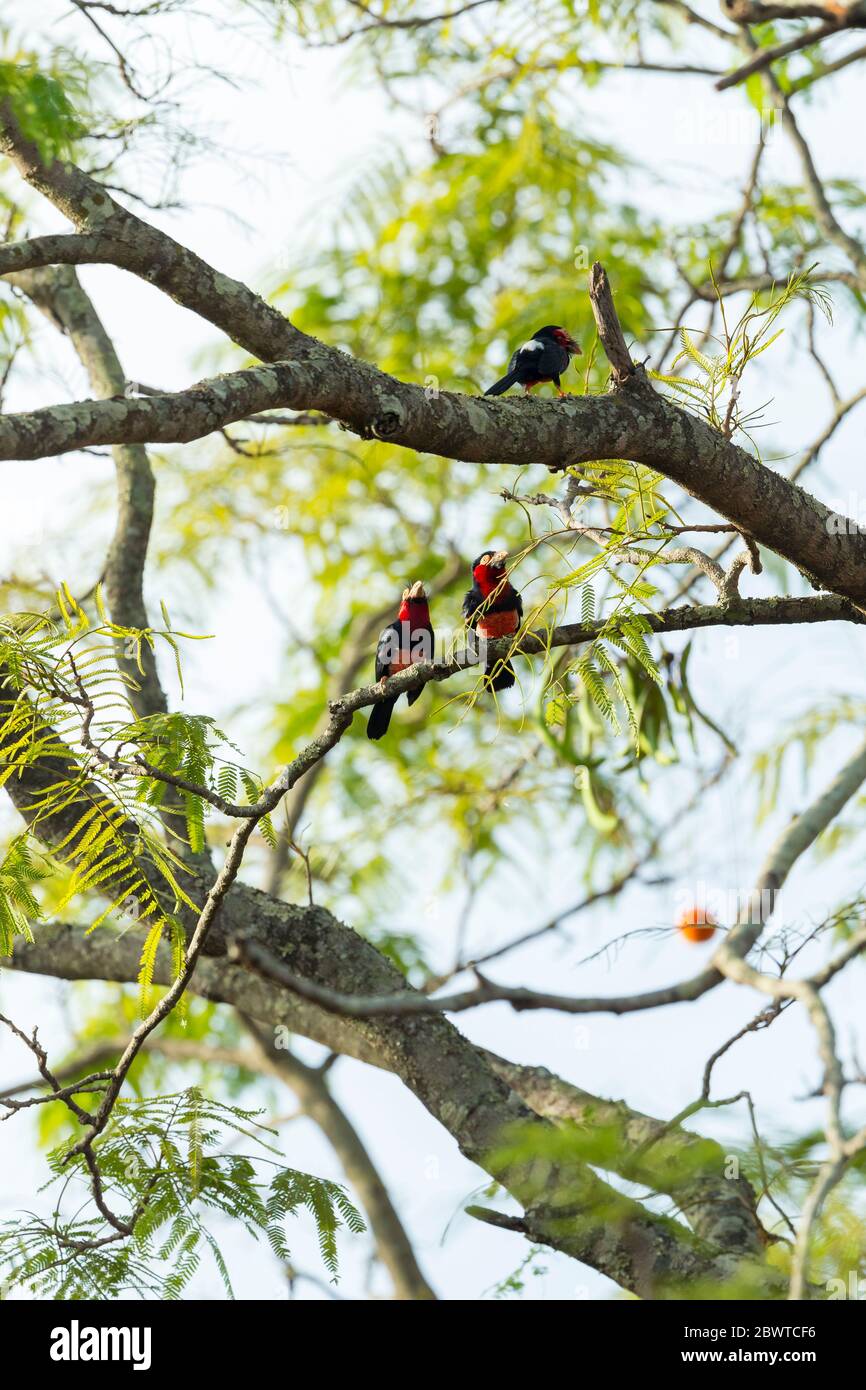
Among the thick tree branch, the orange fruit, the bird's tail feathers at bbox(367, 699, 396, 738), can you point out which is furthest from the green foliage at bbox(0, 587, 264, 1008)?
the orange fruit

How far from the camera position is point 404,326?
809 centimetres

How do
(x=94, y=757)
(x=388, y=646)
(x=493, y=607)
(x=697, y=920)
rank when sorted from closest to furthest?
(x=94, y=757)
(x=493, y=607)
(x=388, y=646)
(x=697, y=920)

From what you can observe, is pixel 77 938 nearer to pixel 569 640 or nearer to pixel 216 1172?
pixel 216 1172

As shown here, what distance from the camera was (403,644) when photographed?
4.66 meters

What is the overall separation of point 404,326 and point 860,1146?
22.2 ft

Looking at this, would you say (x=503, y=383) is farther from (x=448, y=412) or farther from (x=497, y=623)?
(x=448, y=412)

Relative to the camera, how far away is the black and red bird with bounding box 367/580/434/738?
457 centimetres

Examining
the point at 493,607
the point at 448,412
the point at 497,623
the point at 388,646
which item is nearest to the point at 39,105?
the point at 448,412

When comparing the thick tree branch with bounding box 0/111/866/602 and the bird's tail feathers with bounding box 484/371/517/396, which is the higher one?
the bird's tail feathers with bounding box 484/371/517/396

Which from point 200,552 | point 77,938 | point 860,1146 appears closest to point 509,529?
point 200,552

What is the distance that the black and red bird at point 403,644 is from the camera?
15.0 feet

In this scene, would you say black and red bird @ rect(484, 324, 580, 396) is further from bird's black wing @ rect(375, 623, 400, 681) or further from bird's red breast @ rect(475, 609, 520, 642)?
bird's black wing @ rect(375, 623, 400, 681)

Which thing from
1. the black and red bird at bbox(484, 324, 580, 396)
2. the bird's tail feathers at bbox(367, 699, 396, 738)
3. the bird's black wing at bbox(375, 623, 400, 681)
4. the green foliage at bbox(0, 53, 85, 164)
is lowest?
the green foliage at bbox(0, 53, 85, 164)

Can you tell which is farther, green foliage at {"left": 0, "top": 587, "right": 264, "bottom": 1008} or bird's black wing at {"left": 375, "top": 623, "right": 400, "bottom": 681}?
bird's black wing at {"left": 375, "top": 623, "right": 400, "bottom": 681}
